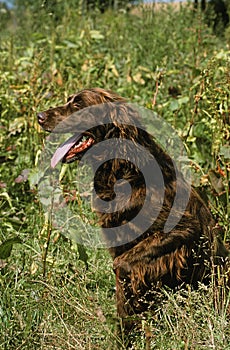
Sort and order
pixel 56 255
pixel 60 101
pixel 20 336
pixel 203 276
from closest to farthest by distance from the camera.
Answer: pixel 20 336 < pixel 203 276 < pixel 56 255 < pixel 60 101

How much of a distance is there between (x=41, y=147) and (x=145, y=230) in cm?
178

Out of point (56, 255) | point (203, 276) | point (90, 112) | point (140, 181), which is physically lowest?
point (56, 255)

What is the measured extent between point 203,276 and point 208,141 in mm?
2015

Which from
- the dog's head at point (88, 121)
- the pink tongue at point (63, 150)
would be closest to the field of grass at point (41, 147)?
the pink tongue at point (63, 150)

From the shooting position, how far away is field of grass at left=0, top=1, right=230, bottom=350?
2605 millimetres

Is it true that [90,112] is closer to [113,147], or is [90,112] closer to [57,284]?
[113,147]

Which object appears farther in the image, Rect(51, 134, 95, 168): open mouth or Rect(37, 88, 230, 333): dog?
Rect(51, 134, 95, 168): open mouth

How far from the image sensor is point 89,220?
13.5ft

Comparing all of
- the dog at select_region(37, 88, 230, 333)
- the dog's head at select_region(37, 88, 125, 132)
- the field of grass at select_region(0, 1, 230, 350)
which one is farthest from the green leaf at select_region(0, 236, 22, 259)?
the dog's head at select_region(37, 88, 125, 132)

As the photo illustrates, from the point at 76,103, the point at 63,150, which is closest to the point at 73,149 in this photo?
the point at 63,150

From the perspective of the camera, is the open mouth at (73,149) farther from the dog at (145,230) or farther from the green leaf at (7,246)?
the green leaf at (7,246)

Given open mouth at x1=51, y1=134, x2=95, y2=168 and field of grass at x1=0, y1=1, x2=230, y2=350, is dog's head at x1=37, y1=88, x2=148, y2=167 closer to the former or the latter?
open mouth at x1=51, y1=134, x2=95, y2=168

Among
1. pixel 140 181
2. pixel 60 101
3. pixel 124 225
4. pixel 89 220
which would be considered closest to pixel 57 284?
pixel 124 225

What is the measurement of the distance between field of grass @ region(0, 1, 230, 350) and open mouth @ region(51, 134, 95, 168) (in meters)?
0.44
